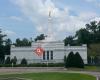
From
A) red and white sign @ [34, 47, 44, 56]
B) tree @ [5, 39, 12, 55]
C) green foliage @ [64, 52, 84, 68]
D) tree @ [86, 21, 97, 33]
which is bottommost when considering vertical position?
green foliage @ [64, 52, 84, 68]

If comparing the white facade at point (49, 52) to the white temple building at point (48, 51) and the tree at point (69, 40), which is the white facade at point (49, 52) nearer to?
the white temple building at point (48, 51)

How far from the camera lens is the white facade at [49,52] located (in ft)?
365

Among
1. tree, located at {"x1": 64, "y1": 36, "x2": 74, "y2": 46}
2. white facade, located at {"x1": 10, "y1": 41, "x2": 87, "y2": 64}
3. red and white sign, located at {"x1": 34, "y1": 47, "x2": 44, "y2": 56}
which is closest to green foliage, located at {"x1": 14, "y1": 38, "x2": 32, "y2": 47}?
tree, located at {"x1": 64, "y1": 36, "x2": 74, "y2": 46}

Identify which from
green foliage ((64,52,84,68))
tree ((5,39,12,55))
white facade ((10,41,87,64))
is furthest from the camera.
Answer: tree ((5,39,12,55))

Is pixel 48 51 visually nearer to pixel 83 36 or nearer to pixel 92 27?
pixel 83 36

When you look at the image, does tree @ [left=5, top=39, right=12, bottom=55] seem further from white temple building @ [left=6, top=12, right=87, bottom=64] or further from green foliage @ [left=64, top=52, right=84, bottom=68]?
green foliage @ [left=64, top=52, right=84, bottom=68]

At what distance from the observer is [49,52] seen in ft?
370

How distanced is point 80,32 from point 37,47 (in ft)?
94.7

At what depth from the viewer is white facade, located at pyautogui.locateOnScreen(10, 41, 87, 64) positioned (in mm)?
111188

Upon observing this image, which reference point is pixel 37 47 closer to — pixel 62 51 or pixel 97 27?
pixel 62 51

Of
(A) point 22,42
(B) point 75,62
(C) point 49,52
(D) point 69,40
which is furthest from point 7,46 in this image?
(B) point 75,62

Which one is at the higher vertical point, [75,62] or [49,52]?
[49,52]

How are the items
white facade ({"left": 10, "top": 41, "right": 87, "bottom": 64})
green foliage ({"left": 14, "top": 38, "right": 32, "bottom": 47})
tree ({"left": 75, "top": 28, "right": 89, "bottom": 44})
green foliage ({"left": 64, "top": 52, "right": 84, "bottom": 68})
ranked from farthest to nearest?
1. green foliage ({"left": 14, "top": 38, "right": 32, "bottom": 47})
2. tree ({"left": 75, "top": 28, "right": 89, "bottom": 44})
3. white facade ({"left": 10, "top": 41, "right": 87, "bottom": 64})
4. green foliage ({"left": 64, "top": 52, "right": 84, "bottom": 68})

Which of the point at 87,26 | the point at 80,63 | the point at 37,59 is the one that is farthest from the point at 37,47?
the point at 87,26
